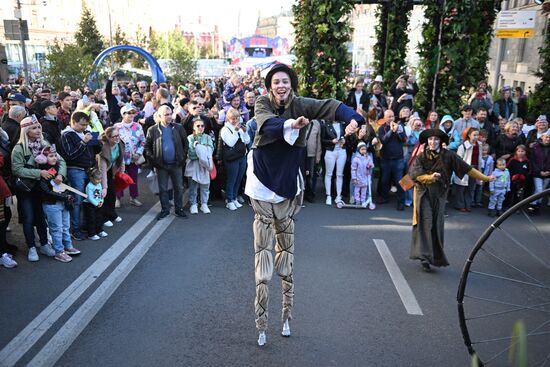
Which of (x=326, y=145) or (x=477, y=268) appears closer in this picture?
(x=477, y=268)

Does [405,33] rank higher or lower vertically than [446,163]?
higher

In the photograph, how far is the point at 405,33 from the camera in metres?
16.6

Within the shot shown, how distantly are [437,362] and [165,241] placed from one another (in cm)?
451

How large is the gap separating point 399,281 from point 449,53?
6.82 meters

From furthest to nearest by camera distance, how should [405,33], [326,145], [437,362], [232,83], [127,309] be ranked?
[405,33] → [232,83] → [326,145] → [127,309] → [437,362]

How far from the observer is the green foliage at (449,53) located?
10.7 metres

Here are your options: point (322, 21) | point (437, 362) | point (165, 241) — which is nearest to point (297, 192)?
point (437, 362)

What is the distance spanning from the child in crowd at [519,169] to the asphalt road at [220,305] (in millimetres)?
2673

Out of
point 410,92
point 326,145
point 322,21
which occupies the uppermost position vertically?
point 322,21

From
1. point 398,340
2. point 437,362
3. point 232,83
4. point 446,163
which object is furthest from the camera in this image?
point 232,83

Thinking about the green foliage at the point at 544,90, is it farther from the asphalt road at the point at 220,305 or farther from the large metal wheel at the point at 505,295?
the asphalt road at the point at 220,305

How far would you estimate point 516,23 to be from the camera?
1313 centimetres

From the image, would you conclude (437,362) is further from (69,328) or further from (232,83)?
(232,83)

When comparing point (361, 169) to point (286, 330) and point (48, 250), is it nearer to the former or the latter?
point (286, 330)
